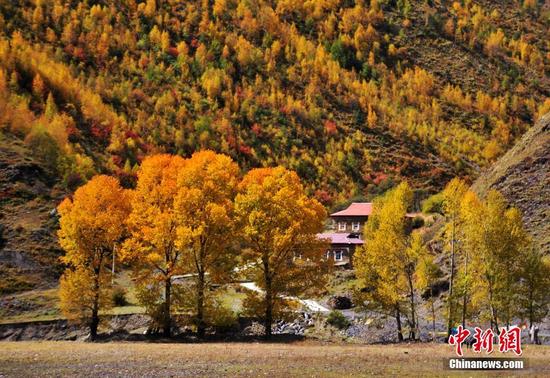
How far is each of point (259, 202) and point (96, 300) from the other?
14420 mm

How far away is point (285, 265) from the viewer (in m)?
44.4

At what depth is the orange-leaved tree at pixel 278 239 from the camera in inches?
1670

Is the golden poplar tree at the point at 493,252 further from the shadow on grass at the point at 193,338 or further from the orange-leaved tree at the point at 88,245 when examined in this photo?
the orange-leaved tree at the point at 88,245

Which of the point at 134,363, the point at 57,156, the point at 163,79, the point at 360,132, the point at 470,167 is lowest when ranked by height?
the point at 134,363

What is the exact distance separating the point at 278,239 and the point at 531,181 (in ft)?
122

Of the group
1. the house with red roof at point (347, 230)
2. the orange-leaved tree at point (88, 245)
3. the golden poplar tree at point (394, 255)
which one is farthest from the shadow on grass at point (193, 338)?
the house with red roof at point (347, 230)

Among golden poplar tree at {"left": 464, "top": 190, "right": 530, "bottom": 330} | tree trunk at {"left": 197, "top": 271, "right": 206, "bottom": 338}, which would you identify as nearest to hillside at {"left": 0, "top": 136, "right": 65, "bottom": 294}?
tree trunk at {"left": 197, "top": 271, "right": 206, "bottom": 338}

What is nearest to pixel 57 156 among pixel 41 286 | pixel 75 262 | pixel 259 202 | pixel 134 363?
pixel 41 286

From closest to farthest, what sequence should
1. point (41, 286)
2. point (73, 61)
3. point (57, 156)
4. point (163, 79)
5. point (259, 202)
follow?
point (259, 202), point (41, 286), point (57, 156), point (73, 61), point (163, 79)

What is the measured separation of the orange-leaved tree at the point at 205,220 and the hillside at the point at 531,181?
32373 mm

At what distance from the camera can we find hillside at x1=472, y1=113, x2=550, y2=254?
201 ft

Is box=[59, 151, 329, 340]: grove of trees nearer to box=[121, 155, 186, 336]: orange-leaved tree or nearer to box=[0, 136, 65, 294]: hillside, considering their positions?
box=[121, 155, 186, 336]: orange-leaved tree

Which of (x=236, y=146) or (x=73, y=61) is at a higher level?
(x=73, y=61)

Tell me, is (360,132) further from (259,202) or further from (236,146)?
(259,202)
